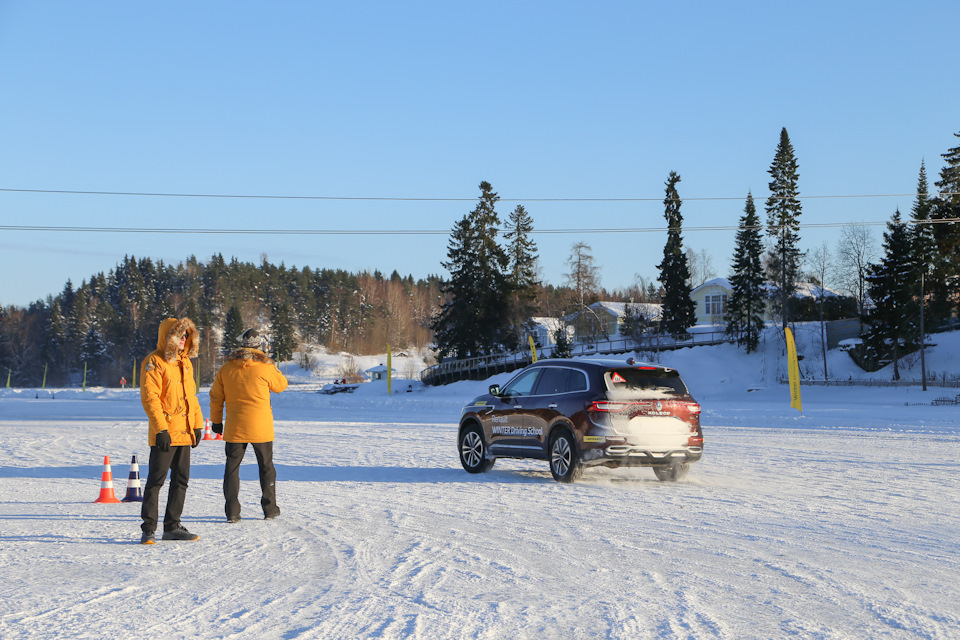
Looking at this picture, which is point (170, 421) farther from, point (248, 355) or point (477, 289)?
point (477, 289)

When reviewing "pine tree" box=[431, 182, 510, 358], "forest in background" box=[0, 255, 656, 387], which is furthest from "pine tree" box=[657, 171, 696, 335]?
"forest in background" box=[0, 255, 656, 387]

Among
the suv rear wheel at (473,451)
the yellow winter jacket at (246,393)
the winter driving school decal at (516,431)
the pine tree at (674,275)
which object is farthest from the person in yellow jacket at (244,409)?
the pine tree at (674,275)

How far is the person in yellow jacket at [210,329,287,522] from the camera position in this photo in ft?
30.7

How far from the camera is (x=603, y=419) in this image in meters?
12.2

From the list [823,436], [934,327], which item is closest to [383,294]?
[934,327]

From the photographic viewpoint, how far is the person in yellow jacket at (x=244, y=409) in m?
9.34

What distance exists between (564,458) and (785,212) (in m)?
58.8

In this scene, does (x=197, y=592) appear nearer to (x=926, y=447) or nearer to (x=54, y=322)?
(x=926, y=447)

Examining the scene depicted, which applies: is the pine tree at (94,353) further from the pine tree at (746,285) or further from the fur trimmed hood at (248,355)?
the fur trimmed hood at (248,355)

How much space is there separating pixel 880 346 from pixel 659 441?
166 feet

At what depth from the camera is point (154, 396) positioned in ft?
26.6

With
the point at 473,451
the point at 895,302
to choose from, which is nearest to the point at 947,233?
the point at 895,302

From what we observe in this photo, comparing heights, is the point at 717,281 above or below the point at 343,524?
above

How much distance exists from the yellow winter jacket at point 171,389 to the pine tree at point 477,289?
58995 mm
